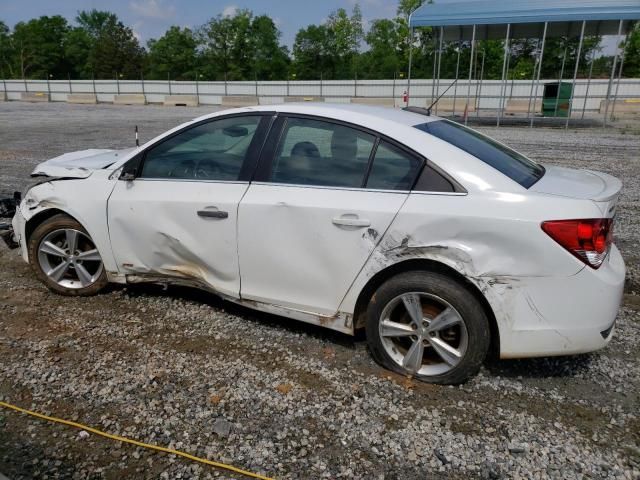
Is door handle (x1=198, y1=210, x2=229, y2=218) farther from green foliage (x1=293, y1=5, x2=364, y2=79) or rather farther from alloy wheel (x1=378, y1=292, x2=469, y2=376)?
green foliage (x1=293, y1=5, x2=364, y2=79)

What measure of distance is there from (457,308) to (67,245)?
125 inches

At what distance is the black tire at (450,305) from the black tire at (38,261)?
2379 millimetres

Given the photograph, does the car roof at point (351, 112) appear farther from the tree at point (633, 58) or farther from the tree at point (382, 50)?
the tree at point (382, 50)

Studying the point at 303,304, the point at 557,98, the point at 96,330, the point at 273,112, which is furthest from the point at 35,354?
the point at 557,98

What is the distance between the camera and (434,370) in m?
3.08

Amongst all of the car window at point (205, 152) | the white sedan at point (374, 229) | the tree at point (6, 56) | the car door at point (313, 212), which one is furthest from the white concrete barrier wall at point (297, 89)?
the tree at point (6, 56)

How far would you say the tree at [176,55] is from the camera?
74875 mm

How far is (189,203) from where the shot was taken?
355 cm

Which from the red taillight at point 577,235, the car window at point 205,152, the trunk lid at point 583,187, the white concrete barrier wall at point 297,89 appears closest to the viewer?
the red taillight at point 577,235

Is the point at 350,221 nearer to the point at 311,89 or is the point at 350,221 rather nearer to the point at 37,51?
the point at 311,89

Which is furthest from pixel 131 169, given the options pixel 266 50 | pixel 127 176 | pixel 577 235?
pixel 266 50

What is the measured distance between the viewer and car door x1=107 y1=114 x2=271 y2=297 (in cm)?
349

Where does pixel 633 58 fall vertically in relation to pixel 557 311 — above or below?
above

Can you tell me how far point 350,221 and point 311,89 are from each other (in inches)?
1504
